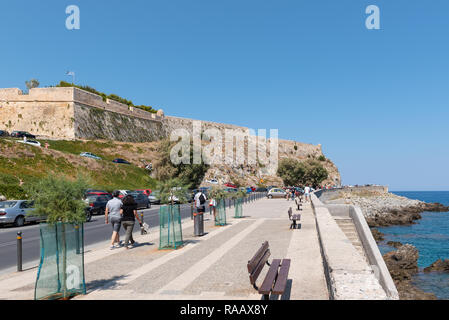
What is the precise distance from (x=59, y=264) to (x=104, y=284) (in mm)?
1114

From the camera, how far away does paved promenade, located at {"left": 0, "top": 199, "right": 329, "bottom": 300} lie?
21.9ft

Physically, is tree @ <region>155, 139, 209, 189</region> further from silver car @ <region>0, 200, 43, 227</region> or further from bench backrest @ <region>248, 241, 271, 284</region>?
bench backrest @ <region>248, 241, 271, 284</region>

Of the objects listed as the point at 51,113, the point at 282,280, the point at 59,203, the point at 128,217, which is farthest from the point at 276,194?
the point at 59,203

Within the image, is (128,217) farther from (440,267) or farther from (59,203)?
(440,267)

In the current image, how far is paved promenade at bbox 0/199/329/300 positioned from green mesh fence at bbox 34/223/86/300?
1.17 ft

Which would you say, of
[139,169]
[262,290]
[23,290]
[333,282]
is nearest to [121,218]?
[23,290]

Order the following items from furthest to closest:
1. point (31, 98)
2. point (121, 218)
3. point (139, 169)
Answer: point (31, 98), point (139, 169), point (121, 218)

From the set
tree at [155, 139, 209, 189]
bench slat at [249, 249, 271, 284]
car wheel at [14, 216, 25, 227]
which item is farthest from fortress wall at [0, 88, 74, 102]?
bench slat at [249, 249, 271, 284]

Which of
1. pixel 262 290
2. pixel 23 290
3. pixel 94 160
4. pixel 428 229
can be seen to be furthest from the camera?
pixel 94 160

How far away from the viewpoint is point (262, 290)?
17.6ft

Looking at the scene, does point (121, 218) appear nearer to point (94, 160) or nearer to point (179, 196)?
point (179, 196)

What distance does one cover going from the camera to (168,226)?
38.4 ft

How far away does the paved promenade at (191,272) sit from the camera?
6660 millimetres

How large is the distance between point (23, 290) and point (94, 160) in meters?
43.7
